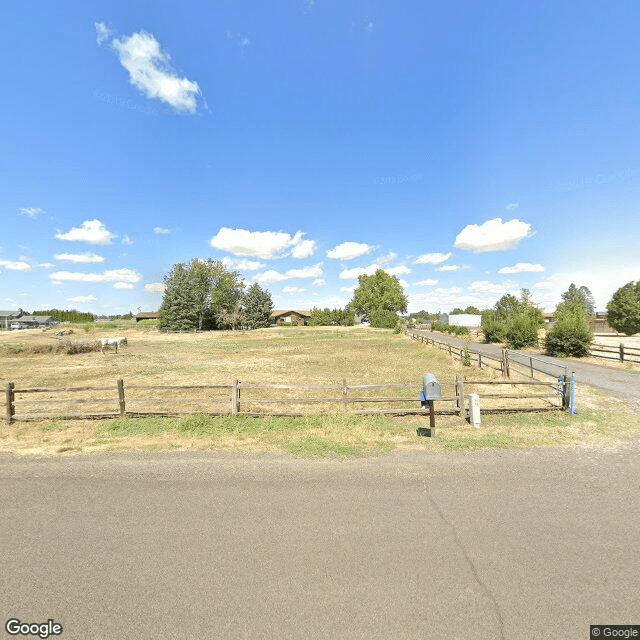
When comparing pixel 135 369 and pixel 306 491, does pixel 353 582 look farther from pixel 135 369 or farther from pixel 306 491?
pixel 135 369

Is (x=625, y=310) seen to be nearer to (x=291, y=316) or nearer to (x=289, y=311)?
(x=291, y=316)

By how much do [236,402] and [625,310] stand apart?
54.3 m

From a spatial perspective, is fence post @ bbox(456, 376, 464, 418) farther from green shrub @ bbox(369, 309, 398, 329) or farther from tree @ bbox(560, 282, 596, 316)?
tree @ bbox(560, 282, 596, 316)

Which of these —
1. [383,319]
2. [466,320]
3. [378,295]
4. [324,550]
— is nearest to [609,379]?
[324,550]

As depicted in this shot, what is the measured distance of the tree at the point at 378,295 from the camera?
8525 centimetres

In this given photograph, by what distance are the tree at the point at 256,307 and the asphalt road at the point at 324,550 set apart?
226 ft

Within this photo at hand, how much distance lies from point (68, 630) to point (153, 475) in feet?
9.60

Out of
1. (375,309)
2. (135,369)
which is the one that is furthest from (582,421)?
(375,309)

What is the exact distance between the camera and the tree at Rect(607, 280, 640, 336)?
40.5 metres

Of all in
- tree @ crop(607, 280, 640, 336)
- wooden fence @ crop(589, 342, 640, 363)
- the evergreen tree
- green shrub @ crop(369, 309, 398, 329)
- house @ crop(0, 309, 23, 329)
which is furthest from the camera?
house @ crop(0, 309, 23, 329)

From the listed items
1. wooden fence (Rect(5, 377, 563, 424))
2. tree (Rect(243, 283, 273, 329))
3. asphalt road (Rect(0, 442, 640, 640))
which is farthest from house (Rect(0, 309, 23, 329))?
asphalt road (Rect(0, 442, 640, 640))

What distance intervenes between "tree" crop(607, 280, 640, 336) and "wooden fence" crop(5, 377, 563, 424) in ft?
141

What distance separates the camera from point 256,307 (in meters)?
77.1

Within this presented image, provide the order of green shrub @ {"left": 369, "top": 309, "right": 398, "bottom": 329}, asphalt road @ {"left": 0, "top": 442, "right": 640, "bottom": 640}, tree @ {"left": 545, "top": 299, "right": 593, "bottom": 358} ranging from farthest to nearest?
green shrub @ {"left": 369, "top": 309, "right": 398, "bottom": 329} → tree @ {"left": 545, "top": 299, "right": 593, "bottom": 358} → asphalt road @ {"left": 0, "top": 442, "right": 640, "bottom": 640}
